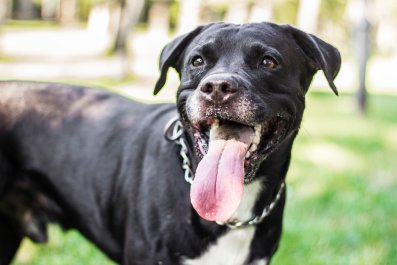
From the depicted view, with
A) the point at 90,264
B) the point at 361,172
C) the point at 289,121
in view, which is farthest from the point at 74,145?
the point at 361,172

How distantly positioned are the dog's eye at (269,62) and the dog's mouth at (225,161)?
0.25 metres

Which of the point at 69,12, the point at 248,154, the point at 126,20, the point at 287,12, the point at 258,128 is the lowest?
the point at 69,12

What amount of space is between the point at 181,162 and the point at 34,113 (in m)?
1.11

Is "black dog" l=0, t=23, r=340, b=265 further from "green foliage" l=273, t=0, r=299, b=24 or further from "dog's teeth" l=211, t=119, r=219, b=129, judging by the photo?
"green foliage" l=273, t=0, r=299, b=24

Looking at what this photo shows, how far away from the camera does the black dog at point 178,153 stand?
311 centimetres

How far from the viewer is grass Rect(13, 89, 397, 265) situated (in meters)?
4.75

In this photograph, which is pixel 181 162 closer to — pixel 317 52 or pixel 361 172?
pixel 317 52

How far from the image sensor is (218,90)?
296cm

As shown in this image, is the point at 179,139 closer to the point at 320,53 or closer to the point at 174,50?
the point at 174,50

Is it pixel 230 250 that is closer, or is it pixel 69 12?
pixel 230 250

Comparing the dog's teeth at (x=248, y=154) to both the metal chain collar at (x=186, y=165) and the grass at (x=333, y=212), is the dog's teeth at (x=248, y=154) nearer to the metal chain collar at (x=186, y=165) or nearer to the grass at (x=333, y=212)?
the metal chain collar at (x=186, y=165)

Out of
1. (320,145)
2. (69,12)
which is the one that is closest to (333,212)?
(320,145)

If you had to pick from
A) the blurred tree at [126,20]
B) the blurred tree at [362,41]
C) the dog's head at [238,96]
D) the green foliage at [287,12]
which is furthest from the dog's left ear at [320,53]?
the green foliage at [287,12]

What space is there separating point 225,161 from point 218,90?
0.35 metres
